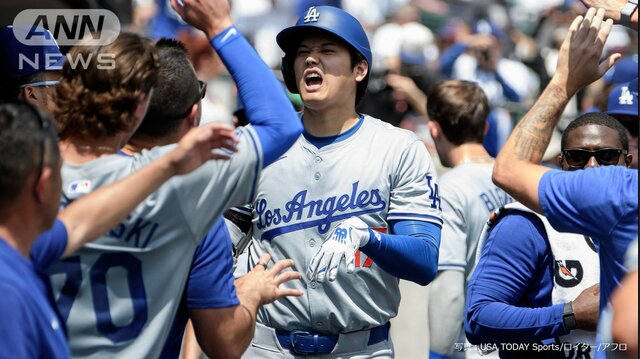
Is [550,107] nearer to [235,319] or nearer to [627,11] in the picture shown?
[627,11]

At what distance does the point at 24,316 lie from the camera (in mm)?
2387

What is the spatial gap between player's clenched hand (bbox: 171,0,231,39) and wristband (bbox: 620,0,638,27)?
1.41 m

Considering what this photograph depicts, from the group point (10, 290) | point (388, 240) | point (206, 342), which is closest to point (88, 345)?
point (206, 342)

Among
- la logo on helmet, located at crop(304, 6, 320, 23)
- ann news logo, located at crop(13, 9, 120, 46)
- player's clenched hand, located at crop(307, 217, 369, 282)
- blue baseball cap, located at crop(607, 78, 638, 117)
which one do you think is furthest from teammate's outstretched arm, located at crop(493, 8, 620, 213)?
blue baseball cap, located at crop(607, 78, 638, 117)

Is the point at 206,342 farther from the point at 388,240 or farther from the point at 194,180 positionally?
the point at 388,240

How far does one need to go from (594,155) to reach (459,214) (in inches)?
57.2

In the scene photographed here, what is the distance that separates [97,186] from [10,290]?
2.01 ft

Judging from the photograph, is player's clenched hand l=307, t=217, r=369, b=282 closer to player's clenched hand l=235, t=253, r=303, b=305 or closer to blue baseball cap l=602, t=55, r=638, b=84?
player's clenched hand l=235, t=253, r=303, b=305

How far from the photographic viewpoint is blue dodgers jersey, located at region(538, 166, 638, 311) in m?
3.21

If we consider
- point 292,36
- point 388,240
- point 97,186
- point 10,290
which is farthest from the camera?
point 292,36

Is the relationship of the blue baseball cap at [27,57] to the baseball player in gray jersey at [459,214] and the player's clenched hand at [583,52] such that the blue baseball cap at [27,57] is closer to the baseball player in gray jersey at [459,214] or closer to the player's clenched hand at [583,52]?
the player's clenched hand at [583,52]

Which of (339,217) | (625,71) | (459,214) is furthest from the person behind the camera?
(625,71)

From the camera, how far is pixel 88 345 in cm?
295

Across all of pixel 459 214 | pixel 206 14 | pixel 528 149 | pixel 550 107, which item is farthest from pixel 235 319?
pixel 459 214
